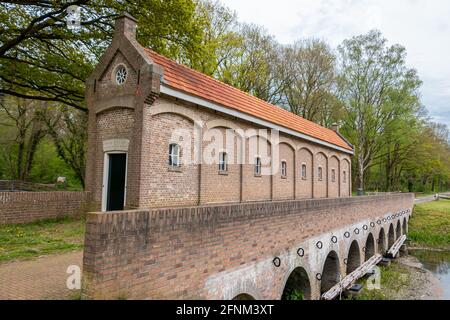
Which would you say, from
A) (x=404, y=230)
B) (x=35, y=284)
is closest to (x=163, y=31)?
(x=35, y=284)

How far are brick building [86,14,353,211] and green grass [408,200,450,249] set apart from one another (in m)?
22.1

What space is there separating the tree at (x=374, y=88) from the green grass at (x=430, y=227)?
6.71 meters

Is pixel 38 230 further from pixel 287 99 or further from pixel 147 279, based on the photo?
pixel 287 99

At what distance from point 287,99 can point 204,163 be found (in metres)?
24.6

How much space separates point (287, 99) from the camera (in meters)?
34.8

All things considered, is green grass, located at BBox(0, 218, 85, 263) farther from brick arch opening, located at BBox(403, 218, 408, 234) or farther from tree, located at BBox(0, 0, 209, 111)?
brick arch opening, located at BBox(403, 218, 408, 234)

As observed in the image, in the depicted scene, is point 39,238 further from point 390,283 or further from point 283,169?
point 390,283

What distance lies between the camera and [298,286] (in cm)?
1092

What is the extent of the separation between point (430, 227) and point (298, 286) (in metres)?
27.0

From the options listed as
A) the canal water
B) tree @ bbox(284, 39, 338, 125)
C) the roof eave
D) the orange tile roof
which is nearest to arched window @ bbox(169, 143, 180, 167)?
the roof eave

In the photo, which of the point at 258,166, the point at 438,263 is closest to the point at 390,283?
the point at 438,263

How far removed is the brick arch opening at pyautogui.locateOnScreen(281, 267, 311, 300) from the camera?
1070cm

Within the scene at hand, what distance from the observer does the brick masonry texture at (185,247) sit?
4.54 metres

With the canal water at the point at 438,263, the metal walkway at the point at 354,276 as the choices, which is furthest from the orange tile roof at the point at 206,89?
the canal water at the point at 438,263
